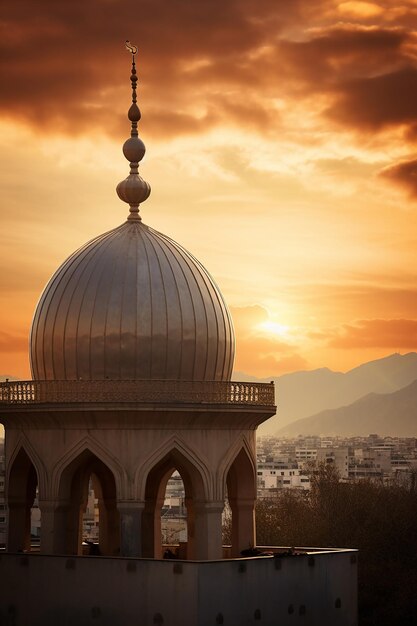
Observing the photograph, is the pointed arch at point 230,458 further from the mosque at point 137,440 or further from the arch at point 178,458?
the arch at point 178,458

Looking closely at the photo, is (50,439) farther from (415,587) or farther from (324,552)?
(415,587)

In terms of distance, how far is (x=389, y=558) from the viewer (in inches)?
2968

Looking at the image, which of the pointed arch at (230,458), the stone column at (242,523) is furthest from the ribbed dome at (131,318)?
the stone column at (242,523)

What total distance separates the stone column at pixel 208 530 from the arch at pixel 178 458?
1.01 ft

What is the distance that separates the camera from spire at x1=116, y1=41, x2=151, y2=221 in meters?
42.0

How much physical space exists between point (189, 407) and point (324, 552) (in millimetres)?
5619

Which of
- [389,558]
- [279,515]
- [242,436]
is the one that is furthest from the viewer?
Result: [279,515]

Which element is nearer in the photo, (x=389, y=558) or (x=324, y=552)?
(x=324, y=552)

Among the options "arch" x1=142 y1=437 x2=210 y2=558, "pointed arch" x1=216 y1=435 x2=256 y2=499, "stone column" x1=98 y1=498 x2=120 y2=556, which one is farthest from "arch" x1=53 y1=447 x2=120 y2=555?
"pointed arch" x1=216 y1=435 x2=256 y2=499

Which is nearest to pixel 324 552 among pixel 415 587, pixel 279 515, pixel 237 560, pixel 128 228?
pixel 237 560

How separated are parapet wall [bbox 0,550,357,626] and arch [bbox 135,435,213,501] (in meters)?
2.06

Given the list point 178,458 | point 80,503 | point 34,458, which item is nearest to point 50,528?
point 34,458

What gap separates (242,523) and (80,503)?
4.21 metres

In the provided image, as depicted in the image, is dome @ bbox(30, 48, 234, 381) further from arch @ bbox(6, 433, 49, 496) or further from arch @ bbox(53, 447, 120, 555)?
arch @ bbox(53, 447, 120, 555)
